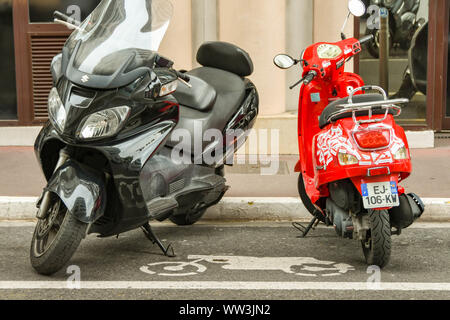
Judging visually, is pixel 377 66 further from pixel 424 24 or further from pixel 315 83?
pixel 315 83

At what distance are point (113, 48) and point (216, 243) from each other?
1.56 m

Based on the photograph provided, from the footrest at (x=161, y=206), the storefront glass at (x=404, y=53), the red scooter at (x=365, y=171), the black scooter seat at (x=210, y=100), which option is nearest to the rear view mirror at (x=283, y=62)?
the red scooter at (x=365, y=171)

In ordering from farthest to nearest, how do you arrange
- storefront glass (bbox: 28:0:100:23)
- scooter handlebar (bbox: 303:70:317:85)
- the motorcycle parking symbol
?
storefront glass (bbox: 28:0:100:23) → scooter handlebar (bbox: 303:70:317:85) → the motorcycle parking symbol

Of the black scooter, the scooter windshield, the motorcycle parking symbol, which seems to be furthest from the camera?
the motorcycle parking symbol

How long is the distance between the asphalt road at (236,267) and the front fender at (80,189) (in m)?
0.42

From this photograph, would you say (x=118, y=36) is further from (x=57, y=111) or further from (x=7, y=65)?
(x=7, y=65)

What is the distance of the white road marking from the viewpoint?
166 inches

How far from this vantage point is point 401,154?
14.4 ft

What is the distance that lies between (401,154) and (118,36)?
1780 millimetres

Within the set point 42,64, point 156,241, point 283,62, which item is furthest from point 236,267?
point 42,64

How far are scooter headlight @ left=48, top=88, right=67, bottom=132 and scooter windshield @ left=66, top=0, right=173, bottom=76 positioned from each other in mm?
210

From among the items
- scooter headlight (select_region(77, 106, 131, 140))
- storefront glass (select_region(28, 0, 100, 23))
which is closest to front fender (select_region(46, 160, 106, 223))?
scooter headlight (select_region(77, 106, 131, 140))

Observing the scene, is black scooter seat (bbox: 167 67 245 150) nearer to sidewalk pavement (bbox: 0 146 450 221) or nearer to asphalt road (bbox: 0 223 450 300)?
asphalt road (bbox: 0 223 450 300)

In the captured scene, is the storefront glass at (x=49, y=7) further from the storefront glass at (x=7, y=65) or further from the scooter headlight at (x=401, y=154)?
the scooter headlight at (x=401, y=154)
